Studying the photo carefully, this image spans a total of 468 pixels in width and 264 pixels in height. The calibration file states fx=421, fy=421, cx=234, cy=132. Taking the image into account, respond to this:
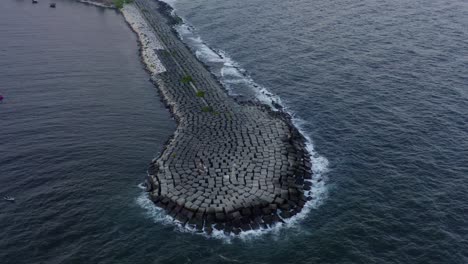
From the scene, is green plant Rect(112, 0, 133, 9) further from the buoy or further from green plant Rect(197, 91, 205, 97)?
the buoy

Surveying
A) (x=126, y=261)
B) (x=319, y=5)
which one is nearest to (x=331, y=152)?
(x=126, y=261)

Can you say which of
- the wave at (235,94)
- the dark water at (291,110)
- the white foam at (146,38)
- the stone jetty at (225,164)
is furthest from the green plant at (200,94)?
the white foam at (146,38)

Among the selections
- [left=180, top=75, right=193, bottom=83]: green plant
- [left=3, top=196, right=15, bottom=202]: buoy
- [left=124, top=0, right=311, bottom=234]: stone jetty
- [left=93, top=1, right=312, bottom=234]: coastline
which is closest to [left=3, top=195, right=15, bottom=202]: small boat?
[left=3, top=196, right=15, bottom=202]: buoy

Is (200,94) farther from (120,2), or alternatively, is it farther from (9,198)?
(120,2)

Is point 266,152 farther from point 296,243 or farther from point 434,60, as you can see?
point 434,60

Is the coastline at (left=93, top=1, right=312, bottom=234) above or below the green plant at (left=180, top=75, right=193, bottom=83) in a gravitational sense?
below

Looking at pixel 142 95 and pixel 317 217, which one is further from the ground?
pixel 142 95

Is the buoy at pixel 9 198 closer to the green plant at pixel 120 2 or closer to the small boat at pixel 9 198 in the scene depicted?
the small boat at pixel 9 198
